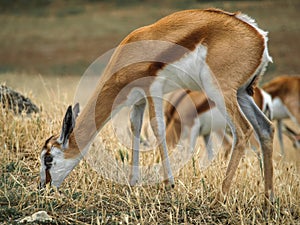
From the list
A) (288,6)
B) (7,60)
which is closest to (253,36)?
(7,60)

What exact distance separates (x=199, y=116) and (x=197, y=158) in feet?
13.4

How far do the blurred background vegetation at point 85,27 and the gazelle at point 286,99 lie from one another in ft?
31.6

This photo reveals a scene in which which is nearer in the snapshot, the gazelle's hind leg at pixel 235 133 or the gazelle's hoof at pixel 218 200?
the gazelle's hoof at pixel 218 200

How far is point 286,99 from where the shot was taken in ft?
41.2

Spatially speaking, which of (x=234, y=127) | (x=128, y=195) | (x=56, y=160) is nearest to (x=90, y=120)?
(x=56, y=160)

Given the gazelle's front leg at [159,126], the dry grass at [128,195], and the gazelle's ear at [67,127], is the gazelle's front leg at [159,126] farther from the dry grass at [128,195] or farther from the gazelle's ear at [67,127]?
the gazelle's ear at [67,127]

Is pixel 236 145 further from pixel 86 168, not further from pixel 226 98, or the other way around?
pixel 86 168

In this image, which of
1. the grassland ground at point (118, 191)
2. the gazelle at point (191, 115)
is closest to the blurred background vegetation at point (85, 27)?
the gazelle at point (191, 115)

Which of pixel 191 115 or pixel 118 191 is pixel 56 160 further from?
pixel 191 115

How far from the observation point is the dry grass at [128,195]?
4883 millimetres

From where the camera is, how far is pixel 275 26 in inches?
1133

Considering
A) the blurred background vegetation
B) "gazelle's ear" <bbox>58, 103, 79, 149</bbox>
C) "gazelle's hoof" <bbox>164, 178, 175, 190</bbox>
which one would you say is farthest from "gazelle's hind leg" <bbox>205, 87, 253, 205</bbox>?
the blurred background vegetation

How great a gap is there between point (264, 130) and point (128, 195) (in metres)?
1.40

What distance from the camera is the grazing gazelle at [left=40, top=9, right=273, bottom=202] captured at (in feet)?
17.6
